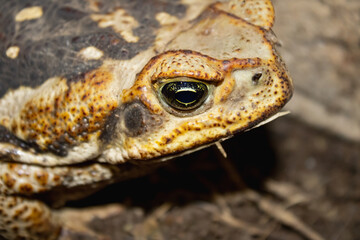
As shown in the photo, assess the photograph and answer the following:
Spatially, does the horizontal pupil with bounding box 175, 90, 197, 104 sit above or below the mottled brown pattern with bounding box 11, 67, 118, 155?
above

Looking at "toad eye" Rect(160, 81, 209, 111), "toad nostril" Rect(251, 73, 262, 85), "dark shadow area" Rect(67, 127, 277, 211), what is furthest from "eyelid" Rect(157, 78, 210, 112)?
"dark shadow area" Rect(67, 127, 277, 211)

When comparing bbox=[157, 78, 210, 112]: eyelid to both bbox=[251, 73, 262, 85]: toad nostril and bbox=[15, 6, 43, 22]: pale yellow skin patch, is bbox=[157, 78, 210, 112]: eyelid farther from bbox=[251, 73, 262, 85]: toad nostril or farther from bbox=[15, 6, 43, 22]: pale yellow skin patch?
bbox=[15, 6, 43, 22]: pale yellow skin patch

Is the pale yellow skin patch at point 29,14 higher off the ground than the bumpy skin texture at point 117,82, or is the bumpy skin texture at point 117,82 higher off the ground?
the pale yellow skin patch at point 29,14

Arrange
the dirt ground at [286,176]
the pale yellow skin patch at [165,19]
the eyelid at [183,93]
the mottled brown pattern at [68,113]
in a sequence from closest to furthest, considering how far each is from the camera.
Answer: the eyelid at [183,93], the mottled brown pattern at [68,113], the pale yellow skin patch at [165,19], the dirt ground at [286,176]

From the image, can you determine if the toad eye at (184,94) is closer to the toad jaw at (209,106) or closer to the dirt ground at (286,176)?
the toad jaw at (209,106)

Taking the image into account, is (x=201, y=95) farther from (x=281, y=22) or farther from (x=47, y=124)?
(x=281, y=22)

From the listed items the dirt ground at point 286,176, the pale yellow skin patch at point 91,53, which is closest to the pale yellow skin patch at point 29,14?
the pale yellow skin patch at point 91,53
